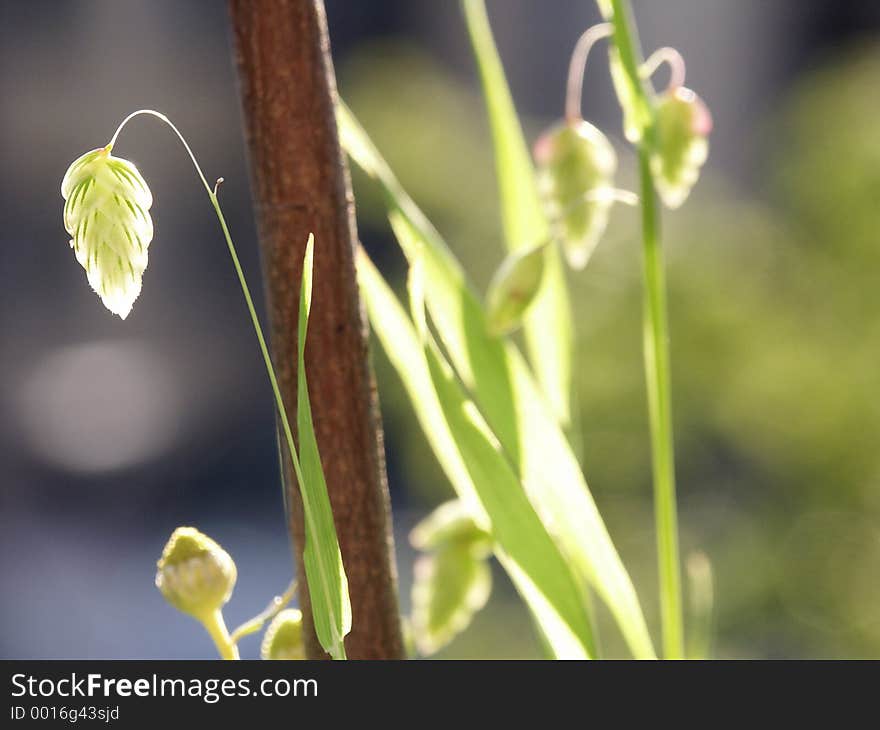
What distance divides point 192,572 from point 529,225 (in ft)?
0.48

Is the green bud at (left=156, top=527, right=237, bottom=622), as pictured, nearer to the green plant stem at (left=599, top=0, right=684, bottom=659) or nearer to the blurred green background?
the green plant stem at (left=599, top=0, right=684, bottom=659)

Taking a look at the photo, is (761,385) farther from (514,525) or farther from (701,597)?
(514,525)

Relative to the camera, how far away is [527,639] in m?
1.57

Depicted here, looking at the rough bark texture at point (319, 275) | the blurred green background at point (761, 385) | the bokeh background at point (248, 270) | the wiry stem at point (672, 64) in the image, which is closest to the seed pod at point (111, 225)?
the rough bark texture at point (319, 275)

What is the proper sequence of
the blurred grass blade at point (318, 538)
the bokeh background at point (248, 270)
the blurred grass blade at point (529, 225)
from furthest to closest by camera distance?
the bokeh background at point (248, 270), the blurred grass blade at point (529, 225), the blurred grass blade at point (318, 538)

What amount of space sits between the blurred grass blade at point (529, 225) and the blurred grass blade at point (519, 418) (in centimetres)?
4

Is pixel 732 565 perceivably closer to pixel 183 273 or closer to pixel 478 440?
pixel 478 440

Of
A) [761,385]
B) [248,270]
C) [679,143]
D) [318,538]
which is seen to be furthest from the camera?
[248,270]

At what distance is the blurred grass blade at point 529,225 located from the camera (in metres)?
0.29

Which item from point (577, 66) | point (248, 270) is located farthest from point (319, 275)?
point (248, 270)

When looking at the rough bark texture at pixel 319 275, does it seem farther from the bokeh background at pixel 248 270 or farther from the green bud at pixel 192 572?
the bokeh background at pixel 248 270

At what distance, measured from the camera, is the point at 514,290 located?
26cm

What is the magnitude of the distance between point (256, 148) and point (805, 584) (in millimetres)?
1288
